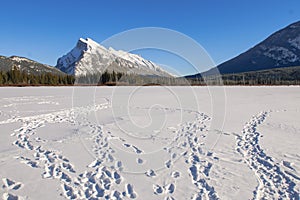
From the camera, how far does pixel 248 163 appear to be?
5742mm

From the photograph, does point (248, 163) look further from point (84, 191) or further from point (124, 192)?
point (84, 191)

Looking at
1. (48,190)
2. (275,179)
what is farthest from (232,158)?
(48,190)

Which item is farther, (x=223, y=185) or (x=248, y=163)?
(x=248, y=163)

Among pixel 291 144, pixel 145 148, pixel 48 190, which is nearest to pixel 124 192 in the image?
pixel 48 190

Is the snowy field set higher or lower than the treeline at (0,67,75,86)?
lower

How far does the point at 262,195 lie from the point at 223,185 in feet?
2.50

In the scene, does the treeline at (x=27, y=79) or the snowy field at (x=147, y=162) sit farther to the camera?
the treeline at (x=27, y=79)

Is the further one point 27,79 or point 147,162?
point 27,79

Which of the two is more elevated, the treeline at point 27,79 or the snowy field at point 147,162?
the treeline at point 27,79

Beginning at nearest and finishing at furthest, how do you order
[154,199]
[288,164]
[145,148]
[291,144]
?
1. [154,199]
2. [288,164]
3. [145,148]
4. [291,144]

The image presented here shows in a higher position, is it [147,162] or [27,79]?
[27,79]

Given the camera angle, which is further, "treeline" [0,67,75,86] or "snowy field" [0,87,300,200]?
"treeline" [0,67,75,86]

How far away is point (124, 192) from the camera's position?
4.31 meters

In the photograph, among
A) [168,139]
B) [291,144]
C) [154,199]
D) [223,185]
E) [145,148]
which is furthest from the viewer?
[168,139]
